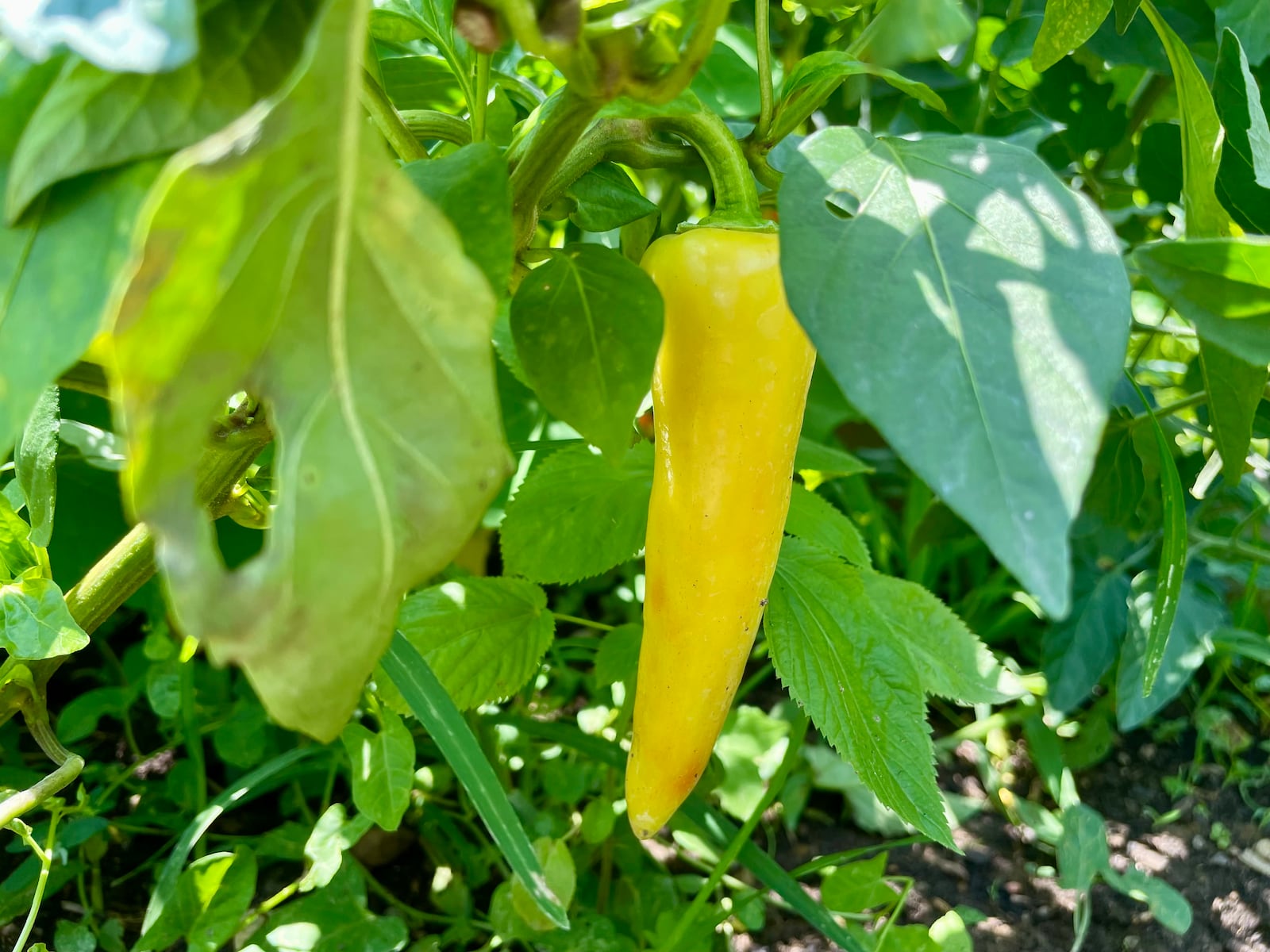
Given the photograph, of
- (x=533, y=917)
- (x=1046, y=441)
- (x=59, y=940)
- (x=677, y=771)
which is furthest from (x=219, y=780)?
(x=1046, y=441)

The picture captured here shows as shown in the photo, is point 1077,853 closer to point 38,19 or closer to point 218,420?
point 218,420

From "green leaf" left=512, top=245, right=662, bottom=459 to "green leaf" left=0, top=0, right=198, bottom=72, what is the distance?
167mm

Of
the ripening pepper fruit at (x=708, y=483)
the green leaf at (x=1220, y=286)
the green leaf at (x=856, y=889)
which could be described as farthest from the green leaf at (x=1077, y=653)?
the green leaf at (x=1220, y=286)

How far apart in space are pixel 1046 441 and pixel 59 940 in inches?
24.5

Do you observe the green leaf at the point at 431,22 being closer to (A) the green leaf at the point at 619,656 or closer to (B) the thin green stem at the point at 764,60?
(B) the thin green stem at the point at 764,60

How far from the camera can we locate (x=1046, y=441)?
0.25 metres

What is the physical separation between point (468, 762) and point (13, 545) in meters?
0.25

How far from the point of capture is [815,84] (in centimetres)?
40

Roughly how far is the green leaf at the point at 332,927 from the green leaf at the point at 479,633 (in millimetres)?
173

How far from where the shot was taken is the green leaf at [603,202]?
437mm

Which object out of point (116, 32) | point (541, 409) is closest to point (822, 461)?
point (541, 409)

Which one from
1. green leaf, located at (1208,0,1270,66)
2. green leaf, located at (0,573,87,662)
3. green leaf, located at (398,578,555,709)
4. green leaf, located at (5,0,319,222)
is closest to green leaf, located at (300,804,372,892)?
green leaf, located at (398,578,555,709)

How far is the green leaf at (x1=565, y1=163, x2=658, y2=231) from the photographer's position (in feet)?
1.43

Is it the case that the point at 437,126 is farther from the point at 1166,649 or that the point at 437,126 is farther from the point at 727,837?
the point at 1166,649
